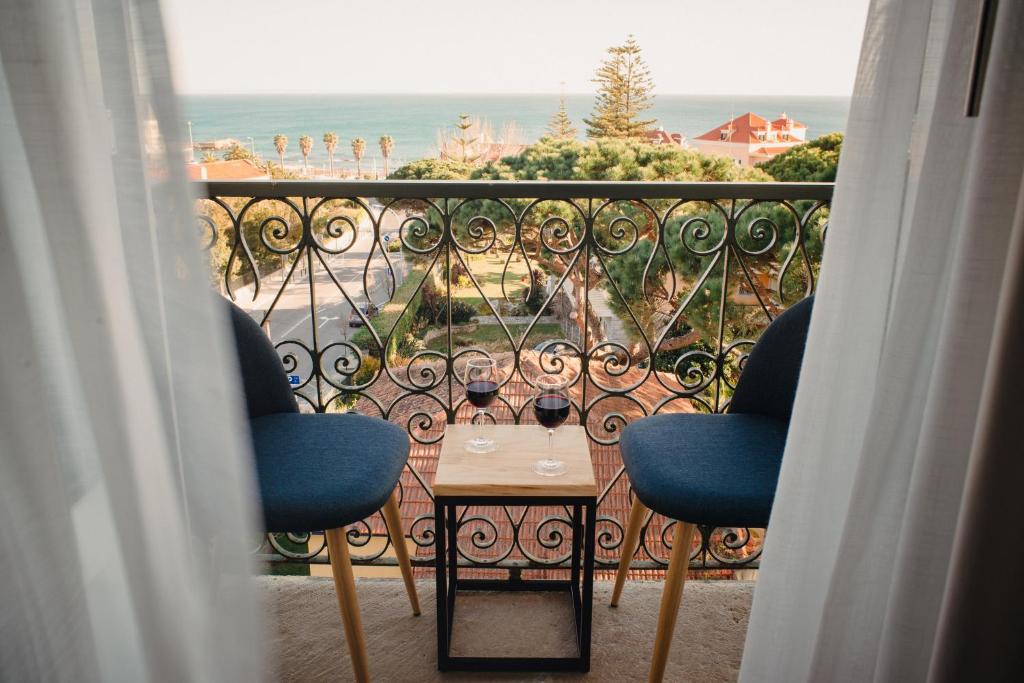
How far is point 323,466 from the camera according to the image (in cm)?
154

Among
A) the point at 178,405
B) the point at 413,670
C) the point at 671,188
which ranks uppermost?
the point at 671,188

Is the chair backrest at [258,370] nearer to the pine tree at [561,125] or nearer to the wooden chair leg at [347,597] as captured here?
the wooden chair leg at [347,597]

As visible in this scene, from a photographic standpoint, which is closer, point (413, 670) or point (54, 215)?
point (54, 215)

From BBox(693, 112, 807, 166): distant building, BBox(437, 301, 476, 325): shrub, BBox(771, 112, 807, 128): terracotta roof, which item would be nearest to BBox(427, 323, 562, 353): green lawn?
BBox(437, 301, 476, 325): shrub

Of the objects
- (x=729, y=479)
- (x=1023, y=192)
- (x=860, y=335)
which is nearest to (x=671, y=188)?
(x=729, y=479)

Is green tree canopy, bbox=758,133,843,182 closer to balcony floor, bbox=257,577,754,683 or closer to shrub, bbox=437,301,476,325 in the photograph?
shrub, bbox=437,301,476,325

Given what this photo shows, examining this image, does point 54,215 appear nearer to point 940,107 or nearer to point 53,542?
point 53,542

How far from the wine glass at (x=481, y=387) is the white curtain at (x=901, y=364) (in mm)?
830

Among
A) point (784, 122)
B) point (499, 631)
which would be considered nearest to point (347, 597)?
point (499, 631)

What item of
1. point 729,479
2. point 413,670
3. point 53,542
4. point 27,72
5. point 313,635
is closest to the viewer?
point 27,72

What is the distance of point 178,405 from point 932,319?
36.9 inches

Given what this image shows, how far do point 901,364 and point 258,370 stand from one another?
1.47 metres

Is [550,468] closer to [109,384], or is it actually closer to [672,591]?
[672,591]

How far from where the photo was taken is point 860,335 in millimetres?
927
